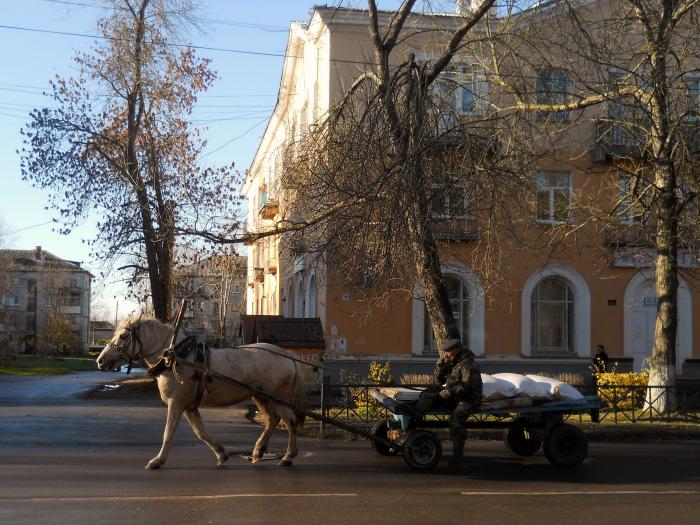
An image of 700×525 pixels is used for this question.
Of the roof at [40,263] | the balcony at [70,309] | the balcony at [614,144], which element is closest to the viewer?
the balcony at [614,144]

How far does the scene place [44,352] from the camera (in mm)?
93812

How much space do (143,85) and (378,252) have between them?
57.1 ft

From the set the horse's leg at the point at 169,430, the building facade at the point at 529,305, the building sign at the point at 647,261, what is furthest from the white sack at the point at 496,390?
the building sign at the point at 647,261

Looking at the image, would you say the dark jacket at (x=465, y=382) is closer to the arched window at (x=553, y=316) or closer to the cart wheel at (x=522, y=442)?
the cart wheel at (x=522, y=442)

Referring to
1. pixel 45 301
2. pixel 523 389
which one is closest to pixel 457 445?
pixel 523 389

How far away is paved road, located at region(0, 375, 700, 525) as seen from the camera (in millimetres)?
8836

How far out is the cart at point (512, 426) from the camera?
38.3 feet

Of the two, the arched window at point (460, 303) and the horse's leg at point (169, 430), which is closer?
the horse's leg at point (169, 430)

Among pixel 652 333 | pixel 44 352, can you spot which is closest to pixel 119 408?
pixel 652 333

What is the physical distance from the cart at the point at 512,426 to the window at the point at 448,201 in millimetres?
3853

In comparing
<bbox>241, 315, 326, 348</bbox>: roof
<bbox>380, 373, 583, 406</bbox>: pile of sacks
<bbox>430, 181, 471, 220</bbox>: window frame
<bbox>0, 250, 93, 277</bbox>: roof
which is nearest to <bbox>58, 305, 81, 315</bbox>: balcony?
<bbox>0, 250, 93, 277</bbox>: roof

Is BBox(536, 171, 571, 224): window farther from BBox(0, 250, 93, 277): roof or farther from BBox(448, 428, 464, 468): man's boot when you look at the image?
BBox(0, 250, 93, 277): roof

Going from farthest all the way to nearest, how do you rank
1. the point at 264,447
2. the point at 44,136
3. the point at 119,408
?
the point at 44,136 → the point at 119,408 → the point at 264,447

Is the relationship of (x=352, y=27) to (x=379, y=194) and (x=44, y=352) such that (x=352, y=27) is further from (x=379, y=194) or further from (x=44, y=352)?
(x=44, y=352)
